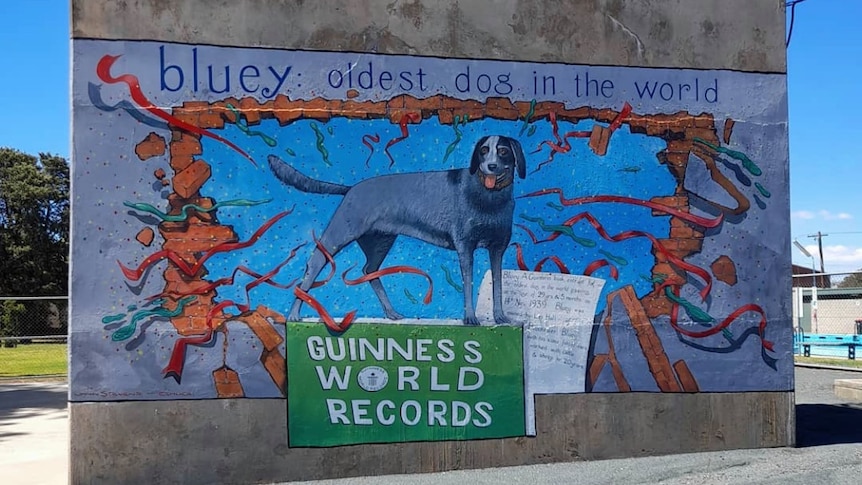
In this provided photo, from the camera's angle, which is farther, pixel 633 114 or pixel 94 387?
pixel 633 114

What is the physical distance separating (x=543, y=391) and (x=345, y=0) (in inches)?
171

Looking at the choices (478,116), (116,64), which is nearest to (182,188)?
(116,64)

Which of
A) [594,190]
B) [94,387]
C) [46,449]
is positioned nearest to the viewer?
[94,387]

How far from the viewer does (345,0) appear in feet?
26.1

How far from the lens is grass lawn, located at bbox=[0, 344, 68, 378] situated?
66.4 feet

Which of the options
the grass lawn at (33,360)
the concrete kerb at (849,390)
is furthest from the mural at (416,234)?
the grass lawn at (33,360)

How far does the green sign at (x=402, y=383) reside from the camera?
7.71m

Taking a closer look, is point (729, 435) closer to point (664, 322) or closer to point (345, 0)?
point (664, 322)

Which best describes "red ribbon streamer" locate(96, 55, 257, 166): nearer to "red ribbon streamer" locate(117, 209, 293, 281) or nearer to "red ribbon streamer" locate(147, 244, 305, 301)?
"red ribbon streamer" locate(117, 209, 293, 281)

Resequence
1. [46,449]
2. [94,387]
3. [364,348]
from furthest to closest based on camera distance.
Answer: [46,449] < [364,348] < [94,387]

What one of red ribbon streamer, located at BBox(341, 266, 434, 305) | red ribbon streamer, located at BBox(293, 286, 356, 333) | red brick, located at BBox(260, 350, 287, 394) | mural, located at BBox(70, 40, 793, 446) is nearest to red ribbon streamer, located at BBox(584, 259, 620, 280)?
mural, located at BBox(70, 40, 793, 446)

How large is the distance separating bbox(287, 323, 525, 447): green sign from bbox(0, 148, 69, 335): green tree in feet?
156

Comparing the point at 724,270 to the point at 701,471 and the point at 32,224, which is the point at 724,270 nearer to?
the point at 701,471

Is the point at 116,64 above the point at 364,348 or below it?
above
